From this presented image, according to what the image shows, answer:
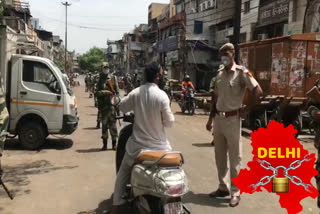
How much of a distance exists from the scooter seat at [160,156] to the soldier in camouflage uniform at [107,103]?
4.59 meters

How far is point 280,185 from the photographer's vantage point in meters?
4.31

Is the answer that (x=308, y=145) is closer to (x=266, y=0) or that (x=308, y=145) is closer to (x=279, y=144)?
(x=279, y=144)

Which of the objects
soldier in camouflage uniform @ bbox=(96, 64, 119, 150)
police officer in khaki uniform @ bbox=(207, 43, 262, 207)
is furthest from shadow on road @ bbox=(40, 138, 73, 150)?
police officer in khaki uniform @ bbox=(207, 43, 262, 207)

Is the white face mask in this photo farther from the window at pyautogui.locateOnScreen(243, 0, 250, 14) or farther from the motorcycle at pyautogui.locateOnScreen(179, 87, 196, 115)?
the window at pyautogui.locateOnScreen(243, 0, 250, 14)

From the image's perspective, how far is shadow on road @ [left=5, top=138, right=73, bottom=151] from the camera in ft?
27.6

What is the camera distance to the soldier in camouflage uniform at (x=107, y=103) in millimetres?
8086

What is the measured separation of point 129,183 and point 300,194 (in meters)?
2.00

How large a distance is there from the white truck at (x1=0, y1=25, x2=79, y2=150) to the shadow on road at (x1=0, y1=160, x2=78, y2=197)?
116 centimetres

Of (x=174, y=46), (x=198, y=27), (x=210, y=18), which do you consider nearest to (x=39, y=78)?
(x=198, y=27)

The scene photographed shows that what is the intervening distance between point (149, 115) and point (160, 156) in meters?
0.52

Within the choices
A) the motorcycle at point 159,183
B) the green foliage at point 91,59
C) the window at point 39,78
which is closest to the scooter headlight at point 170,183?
the motorcycle at point 159,183

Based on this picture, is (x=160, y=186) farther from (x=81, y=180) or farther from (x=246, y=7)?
(x=246, y=7)

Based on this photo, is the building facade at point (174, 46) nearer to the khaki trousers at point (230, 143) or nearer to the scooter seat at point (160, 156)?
the khaki trousers at point (230, 143)

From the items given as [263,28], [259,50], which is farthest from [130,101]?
[263,28]
